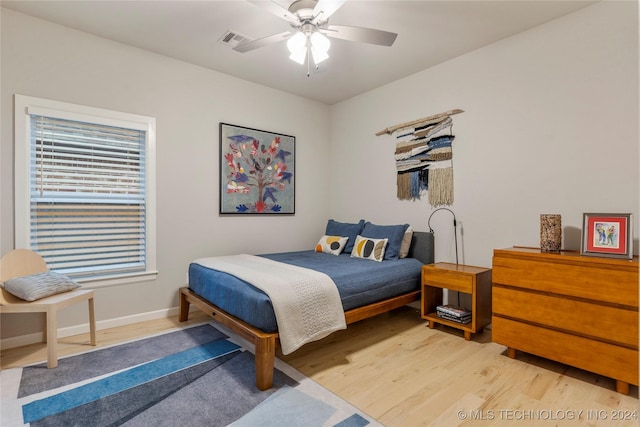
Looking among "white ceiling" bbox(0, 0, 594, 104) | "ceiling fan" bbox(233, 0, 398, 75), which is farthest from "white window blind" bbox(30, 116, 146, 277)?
"ceiling fan" bbox(233, 0, 398, 75)

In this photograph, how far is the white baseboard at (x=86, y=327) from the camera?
264 centimetres

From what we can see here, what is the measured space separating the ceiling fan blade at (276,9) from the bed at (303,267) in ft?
5.99

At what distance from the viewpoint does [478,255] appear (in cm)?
323

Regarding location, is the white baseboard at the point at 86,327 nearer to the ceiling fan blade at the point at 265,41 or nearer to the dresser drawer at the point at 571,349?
the ceiling fan blade at the point at 265,41

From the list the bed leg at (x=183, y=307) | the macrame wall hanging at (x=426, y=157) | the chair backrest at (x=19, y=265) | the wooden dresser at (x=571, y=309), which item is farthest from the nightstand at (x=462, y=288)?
the chair backrest at (x=19, y=265)

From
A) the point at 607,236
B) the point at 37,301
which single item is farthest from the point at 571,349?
the point at 37,301

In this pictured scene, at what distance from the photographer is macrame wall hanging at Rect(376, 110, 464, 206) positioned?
3.47 metres

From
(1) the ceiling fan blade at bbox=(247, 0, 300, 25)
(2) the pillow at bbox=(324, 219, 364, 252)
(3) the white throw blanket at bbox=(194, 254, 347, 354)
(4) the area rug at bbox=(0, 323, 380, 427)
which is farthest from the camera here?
(2) the pillow at bbox=(324, 219, 364, 252)

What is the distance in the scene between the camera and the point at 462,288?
2834mm

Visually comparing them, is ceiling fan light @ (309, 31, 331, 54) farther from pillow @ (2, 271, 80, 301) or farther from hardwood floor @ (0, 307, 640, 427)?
pillow @ (2, 271, 80, 301)

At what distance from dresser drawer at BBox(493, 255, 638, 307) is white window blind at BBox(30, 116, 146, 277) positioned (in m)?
3.39

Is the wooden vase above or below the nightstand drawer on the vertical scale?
above

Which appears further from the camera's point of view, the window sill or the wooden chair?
the window sill

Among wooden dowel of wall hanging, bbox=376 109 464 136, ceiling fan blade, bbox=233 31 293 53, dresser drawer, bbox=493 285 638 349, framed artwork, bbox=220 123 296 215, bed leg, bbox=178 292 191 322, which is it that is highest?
ceiling fan blade, bbox=233 31 293 53
